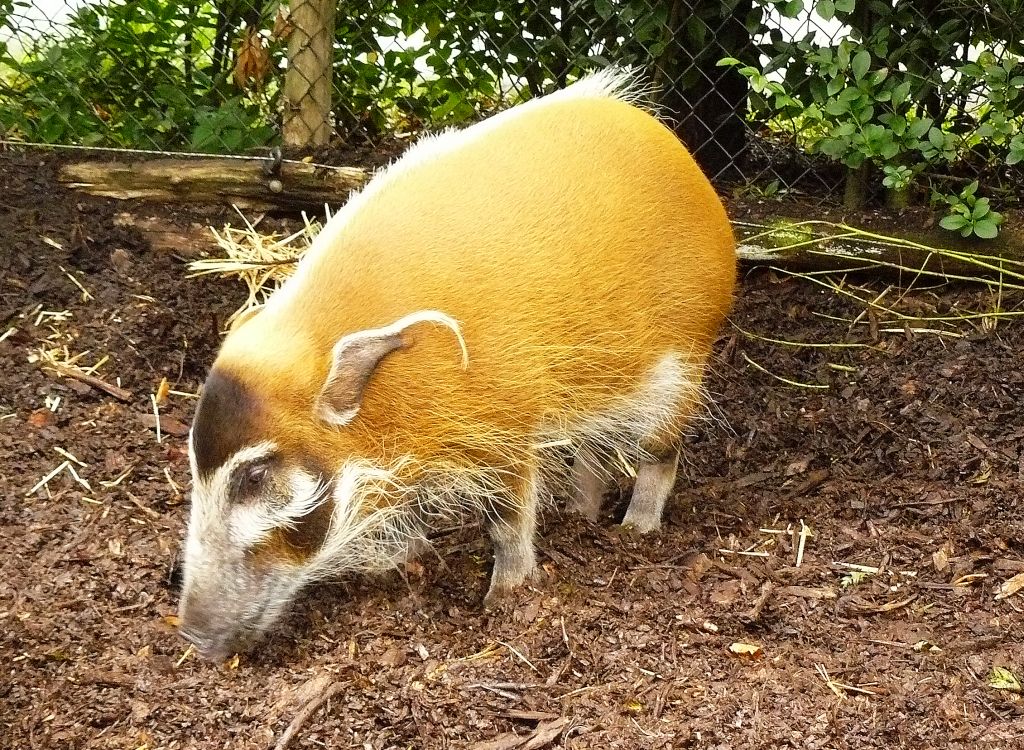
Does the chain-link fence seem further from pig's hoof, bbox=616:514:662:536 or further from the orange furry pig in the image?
pig's hoof, bbox=616:514:662:536

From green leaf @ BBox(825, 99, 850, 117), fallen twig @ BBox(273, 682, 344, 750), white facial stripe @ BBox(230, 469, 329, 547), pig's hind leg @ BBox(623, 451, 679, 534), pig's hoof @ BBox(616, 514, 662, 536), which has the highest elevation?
green leaf @ BBox(825, 99, 850, 117)

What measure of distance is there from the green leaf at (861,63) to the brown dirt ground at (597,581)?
0.83 metres

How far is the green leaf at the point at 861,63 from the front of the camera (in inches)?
→ 154

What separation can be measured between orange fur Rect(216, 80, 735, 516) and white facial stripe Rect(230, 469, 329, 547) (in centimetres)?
7

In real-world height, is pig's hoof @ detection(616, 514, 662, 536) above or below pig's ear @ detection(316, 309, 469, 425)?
below

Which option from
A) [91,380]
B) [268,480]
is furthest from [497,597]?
[91,380]

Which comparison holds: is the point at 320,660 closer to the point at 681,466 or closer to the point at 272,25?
the point at 681,466

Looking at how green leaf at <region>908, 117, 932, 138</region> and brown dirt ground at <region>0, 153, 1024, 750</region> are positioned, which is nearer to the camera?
brown dirt ground at <region>0, 153, 1024, 750</region>

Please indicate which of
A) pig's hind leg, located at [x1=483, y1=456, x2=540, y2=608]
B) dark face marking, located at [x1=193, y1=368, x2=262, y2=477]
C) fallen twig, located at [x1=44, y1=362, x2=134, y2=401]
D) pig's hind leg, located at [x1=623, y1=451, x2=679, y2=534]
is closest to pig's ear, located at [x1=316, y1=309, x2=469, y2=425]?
dark face marking, located at [x1=193, y1=368, x2=262, y2=477]

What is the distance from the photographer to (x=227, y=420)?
243 cm

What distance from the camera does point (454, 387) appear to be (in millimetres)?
2633

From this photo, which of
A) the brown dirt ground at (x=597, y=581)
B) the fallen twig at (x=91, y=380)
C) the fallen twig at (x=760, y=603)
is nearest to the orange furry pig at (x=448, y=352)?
the brown dirt ground at (x=597, y=581)

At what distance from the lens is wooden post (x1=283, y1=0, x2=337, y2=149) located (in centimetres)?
455

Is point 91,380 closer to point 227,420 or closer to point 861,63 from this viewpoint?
point 227,420
